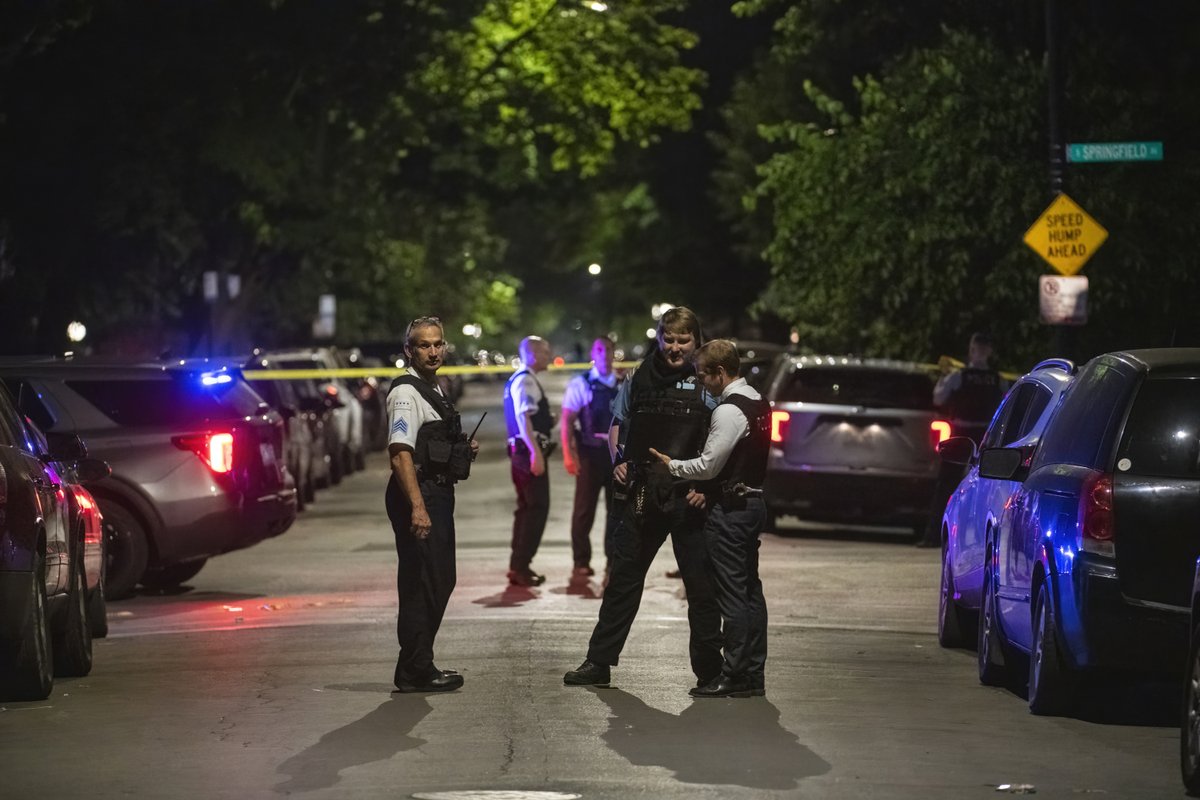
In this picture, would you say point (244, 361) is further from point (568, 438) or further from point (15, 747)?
point (15, 747)

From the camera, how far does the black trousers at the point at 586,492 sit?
60.3ft

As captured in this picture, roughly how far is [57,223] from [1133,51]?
13.1 meters

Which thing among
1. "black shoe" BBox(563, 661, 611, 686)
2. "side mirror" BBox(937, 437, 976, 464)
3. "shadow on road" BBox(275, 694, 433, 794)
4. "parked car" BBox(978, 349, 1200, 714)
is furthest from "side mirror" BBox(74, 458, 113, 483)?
"parked car" BBox(978, 349, 1200, 714)

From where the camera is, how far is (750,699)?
11.3 meters

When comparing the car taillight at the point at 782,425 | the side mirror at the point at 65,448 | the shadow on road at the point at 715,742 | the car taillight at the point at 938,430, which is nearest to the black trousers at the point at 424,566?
the shadow on road at the point at 715,742

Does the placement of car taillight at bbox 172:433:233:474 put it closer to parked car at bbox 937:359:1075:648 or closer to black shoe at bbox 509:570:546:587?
black shoe at bbox 509:570:546:587

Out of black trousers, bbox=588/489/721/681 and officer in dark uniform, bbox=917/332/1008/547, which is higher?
officer in dark uniform, bbox=917/332/1008/547

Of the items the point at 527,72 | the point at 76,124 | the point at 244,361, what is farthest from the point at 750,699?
the point at 527,72

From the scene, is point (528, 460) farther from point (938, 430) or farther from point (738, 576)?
point (738, 576)

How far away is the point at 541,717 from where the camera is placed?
1055cm

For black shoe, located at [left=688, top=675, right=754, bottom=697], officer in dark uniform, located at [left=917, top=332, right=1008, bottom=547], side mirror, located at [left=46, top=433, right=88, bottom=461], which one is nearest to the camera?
black shoe, located at [left=688, top=675, right=754, bottom=697]

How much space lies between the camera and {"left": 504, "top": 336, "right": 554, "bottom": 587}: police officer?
1759 cm

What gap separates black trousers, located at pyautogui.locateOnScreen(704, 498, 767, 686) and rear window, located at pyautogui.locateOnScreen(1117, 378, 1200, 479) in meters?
1.93

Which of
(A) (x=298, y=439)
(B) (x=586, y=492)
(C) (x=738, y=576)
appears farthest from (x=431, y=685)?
(A) (x=298, y=439)
